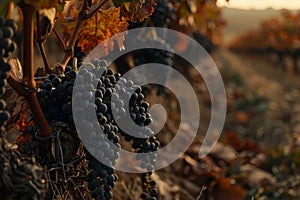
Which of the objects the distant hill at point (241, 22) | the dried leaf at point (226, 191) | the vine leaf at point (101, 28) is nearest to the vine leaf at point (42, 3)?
the vine leaf at point (101, 28)

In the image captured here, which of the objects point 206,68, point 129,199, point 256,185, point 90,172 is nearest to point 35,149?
point 90,172

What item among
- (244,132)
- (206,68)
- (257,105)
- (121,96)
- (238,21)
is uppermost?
(238,21)

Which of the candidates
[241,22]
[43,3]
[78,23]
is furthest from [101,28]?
[241,22]

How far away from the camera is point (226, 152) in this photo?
14.0 ft

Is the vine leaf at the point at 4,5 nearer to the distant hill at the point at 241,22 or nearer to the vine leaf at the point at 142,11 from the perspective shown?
the vine leaf at the point at 142,11

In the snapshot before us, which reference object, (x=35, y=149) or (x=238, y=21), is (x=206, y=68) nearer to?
(x=35, y=149)

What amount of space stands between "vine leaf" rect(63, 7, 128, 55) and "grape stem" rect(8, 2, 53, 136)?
50 cm

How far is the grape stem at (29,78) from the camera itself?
4.38ft

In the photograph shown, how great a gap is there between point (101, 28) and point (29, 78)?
1.79ft

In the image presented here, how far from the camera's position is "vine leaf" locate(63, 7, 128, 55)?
1.88 metres

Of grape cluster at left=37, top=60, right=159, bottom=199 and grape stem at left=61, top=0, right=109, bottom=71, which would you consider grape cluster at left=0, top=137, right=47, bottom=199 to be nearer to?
grape cluster at left=37, top=60, right=159, bottom=199

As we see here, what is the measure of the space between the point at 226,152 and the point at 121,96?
2.80 m

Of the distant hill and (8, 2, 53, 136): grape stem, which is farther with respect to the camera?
the distant hill

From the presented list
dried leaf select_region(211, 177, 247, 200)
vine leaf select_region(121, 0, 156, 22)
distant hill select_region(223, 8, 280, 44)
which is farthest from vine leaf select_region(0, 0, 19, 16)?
distant hill select_region(223, 8, 280, 44)
